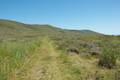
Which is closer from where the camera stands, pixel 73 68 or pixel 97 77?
pixel 97 77

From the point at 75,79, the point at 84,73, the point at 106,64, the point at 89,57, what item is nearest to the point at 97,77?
the point at 84,73

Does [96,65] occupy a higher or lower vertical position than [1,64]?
lower

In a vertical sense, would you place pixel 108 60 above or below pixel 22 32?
A: above

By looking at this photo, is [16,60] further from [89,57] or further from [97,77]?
[89,57]

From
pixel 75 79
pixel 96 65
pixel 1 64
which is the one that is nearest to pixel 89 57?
pixel 96 65

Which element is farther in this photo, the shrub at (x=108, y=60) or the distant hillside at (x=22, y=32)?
the distant hillside at (x=22, y=32)

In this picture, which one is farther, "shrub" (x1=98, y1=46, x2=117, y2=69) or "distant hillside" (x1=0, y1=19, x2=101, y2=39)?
"distant hillside" (x1=0, y1=19, x2=101, y2=39)

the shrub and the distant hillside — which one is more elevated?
the shrub

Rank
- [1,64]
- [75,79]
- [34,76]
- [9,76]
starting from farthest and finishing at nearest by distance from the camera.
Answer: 1. [75,79]
2. [34,76]
3. [1,64]
4. [9,76]

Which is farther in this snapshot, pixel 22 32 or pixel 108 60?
pixel 22 32

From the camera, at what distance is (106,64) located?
10.9 meters

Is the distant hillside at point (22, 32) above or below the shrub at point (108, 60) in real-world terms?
below

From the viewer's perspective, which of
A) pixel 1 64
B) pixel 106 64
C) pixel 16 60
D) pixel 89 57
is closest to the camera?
pixel 1 64

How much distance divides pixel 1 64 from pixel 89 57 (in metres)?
7.70
